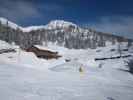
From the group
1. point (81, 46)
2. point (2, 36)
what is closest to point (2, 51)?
point (2, 36)

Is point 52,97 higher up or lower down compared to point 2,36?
lower down

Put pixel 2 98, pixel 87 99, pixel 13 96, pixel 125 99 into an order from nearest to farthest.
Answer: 1. pixel 2 98
2. pixel 13 96
3. pixel 87 99
4. pixel 125 99

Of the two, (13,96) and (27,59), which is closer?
(13,96)

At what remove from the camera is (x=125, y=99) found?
13.2 meters

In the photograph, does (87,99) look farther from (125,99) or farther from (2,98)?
(2,98)

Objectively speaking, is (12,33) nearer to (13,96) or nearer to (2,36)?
(2,36)

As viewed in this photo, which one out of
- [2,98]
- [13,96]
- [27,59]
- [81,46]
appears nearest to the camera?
[2,98]

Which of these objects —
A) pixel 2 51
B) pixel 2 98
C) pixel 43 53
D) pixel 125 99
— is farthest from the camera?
pixel 43 53

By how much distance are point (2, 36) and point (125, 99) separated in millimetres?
94231

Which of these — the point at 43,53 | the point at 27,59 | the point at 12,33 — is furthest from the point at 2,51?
the point at 12,33

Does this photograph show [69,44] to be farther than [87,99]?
Yes

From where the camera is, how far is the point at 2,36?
10100 centimetres

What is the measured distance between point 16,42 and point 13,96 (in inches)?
4049

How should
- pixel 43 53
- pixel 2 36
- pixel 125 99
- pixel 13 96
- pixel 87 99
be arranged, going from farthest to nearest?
pixel 2 36 < pixel 43 53 < pixel 125 99 < pixel 87 99 < pixel 13 96
